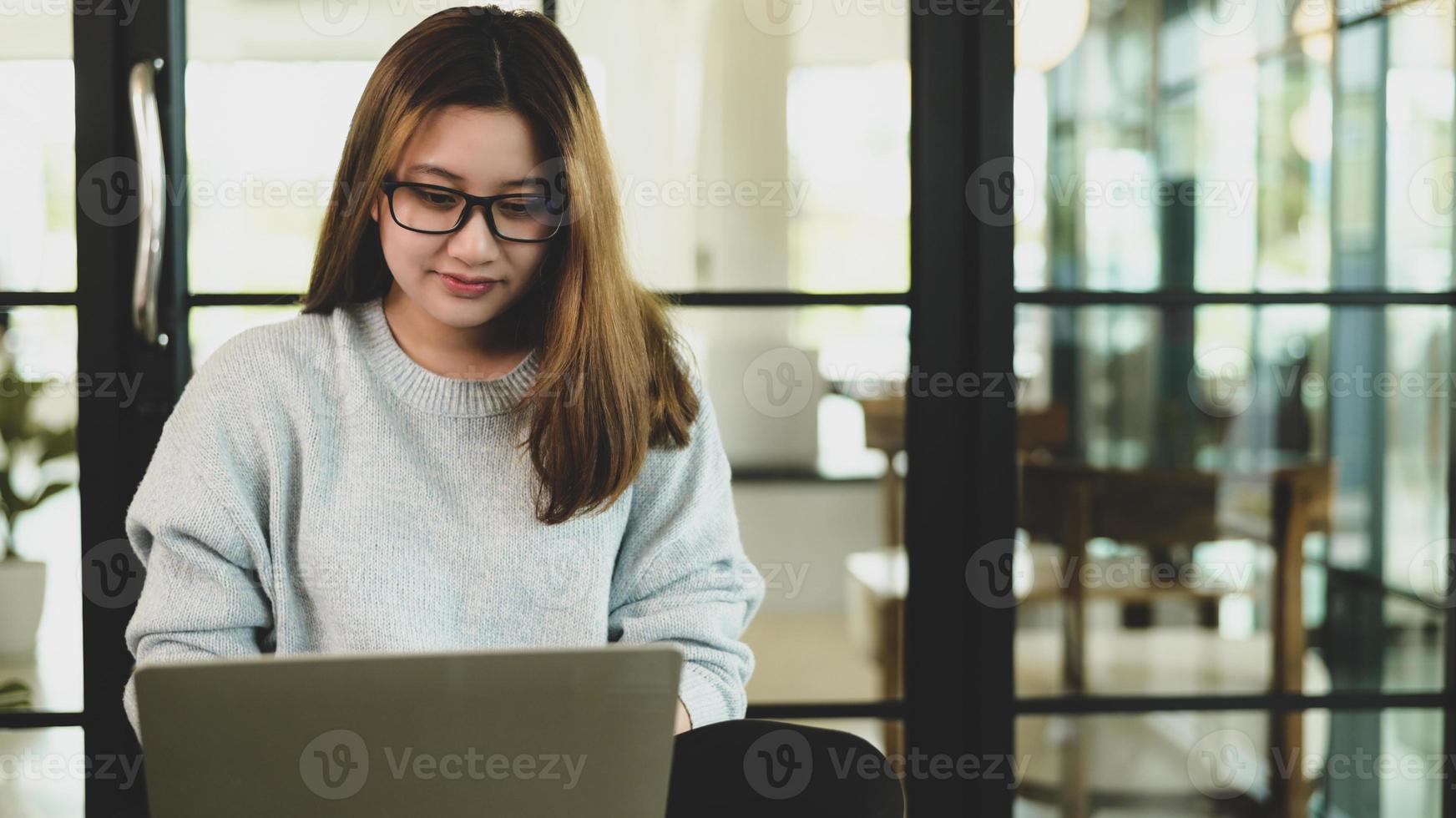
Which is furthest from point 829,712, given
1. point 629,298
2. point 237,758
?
point 237,758

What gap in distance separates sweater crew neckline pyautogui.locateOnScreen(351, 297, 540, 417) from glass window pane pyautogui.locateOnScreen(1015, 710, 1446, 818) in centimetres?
98

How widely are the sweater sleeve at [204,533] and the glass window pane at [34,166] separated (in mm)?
539

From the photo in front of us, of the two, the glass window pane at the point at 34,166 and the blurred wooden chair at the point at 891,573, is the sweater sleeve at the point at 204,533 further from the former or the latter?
the blurred wooden chair at the point at 891,573

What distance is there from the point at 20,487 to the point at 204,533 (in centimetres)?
64

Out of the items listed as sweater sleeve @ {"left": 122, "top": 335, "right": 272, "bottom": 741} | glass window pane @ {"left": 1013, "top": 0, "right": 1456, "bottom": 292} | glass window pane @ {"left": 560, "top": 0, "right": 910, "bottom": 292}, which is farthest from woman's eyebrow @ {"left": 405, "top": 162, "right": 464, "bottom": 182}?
glass window pane @ {"left": 1013, "top": 0, "right": 1456, "bottom": 292}

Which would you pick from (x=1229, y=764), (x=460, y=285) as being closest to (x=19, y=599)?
(x=460, y=285)

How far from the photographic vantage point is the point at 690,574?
4.42 ft

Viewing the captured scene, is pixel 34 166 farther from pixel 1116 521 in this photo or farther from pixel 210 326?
pixel 1116 521

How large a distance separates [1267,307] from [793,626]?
2.78 feet

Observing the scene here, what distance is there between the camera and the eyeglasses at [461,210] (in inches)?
46.9

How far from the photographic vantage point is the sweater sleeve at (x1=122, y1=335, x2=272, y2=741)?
1183 millimetres

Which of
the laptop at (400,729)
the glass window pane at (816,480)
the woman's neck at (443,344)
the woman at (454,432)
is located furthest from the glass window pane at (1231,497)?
the laptop at (400,729)

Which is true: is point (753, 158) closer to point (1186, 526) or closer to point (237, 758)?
point (1186, 526)

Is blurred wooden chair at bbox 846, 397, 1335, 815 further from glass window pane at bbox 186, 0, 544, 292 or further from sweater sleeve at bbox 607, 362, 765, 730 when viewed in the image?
glass window pane at bbox 186, 0, 544, 292
